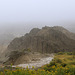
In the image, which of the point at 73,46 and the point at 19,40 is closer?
the point at 73,46

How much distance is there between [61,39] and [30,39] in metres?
11.1

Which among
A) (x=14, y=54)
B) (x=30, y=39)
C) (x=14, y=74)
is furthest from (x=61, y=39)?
(x=14, y=74)

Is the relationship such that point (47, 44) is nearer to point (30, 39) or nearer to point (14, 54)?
point (30, 39)

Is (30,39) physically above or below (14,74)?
below

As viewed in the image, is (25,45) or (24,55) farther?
(25,45)

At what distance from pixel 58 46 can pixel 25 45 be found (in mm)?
11840

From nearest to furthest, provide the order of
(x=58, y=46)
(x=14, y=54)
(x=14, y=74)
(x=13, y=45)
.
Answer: (x=14, y=74), (x=14, y=54), (x=58, y=46), (x=13, y=45)

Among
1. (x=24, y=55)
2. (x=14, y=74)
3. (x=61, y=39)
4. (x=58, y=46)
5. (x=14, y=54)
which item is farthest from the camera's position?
(x=61, y=39)

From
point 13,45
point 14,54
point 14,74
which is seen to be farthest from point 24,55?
point 13,45

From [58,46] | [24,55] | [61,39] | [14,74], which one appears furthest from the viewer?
[61,39]

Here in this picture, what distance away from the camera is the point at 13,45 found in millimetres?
52969

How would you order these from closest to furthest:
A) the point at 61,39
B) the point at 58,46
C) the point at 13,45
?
the point at 58,46
the point at 61,39
the point at 13,45

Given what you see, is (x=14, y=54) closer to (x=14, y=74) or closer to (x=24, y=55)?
(x=24, y=55)

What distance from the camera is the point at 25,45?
156ft
